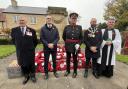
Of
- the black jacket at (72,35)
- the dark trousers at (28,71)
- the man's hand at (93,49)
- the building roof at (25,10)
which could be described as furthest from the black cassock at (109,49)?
the building roof at (25,10)

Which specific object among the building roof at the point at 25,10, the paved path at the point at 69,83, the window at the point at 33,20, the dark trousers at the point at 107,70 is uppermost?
the building roof at the point at 25,10

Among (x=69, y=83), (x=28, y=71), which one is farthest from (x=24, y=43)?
(x=69, y=83)

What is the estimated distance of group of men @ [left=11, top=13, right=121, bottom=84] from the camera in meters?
5.11

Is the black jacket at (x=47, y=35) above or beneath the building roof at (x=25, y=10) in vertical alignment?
beneath

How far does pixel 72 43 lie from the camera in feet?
17.9

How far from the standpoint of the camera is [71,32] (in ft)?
17.7

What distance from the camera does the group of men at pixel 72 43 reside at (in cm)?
511

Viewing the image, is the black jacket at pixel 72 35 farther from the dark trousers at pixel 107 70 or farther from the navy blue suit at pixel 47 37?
the dark trousers at pixel 107 70

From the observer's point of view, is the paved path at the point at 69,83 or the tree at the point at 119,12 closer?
the paved path at the point at 69,83

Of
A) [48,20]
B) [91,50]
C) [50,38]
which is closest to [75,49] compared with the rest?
[91,50]

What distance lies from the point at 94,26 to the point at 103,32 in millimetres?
367

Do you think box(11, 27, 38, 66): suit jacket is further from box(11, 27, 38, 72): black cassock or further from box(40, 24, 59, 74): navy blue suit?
box(40, 24, 59, 74): navy blue suit

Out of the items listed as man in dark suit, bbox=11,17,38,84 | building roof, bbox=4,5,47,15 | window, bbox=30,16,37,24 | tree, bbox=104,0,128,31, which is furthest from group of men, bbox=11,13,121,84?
window, bbox=30,16,37,24

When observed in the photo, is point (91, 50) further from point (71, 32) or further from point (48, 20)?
point (48, 20)
